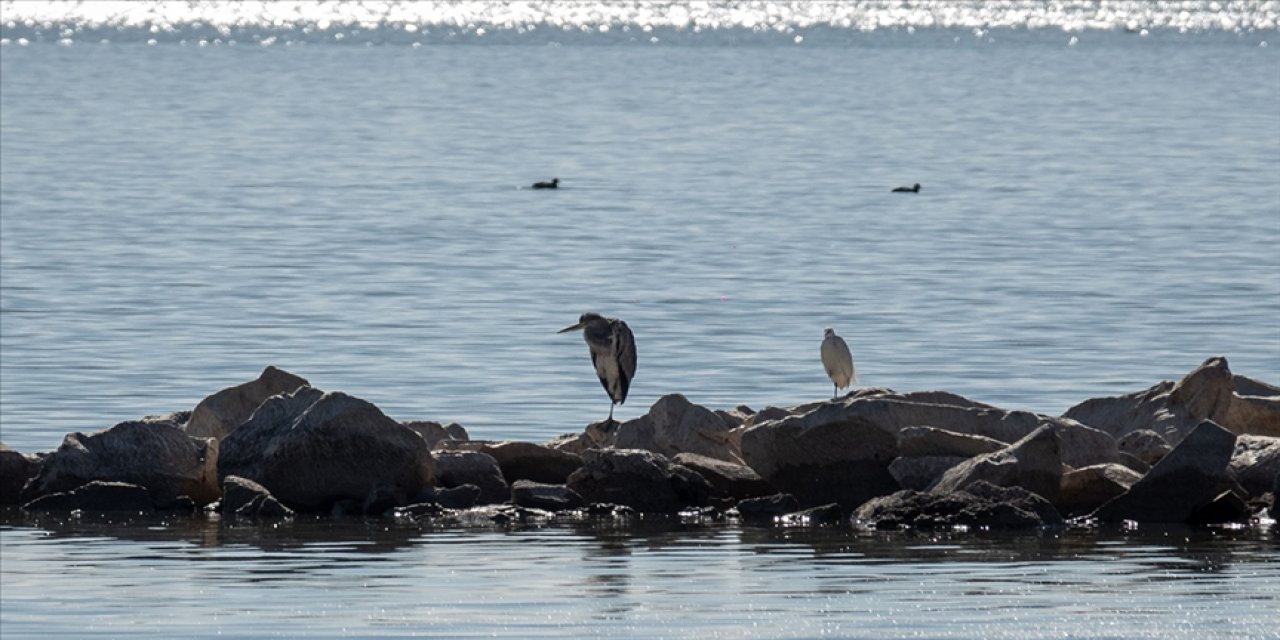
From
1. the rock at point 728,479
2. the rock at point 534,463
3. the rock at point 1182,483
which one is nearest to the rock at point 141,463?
the rock at point 534,463

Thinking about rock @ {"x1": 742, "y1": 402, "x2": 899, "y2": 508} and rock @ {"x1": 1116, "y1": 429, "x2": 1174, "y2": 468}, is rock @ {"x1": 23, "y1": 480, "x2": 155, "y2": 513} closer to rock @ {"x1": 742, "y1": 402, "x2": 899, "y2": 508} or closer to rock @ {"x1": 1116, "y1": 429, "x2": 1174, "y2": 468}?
rock @ {"x1": 742, "y1": 402, "x2": 899, "y2": 508}

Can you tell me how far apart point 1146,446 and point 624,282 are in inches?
681

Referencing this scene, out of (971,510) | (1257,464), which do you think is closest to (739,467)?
(971,510)

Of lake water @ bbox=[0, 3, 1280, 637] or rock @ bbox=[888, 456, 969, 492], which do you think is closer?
lake water @ bbox=[0, 3, 1280, 637]

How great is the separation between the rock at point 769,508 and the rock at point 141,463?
11.6 ft

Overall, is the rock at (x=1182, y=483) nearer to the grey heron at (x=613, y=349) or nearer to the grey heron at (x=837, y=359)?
the grey heron at (x=837, y=359)

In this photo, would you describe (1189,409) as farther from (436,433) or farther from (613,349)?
(436,433)

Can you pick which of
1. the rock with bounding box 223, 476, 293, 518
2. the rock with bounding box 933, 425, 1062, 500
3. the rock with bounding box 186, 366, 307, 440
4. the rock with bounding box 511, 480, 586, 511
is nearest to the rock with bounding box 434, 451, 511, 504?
the rock with bounding box 511, 480, 586, 511

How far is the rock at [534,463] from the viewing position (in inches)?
718

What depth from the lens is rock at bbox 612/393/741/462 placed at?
1850cm

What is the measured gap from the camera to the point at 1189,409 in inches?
734

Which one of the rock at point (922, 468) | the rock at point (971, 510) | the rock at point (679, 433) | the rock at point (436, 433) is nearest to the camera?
the rock at point (971, 510)

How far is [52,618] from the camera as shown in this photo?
527 inches

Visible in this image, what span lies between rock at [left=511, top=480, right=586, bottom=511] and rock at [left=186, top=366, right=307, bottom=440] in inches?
82.1
